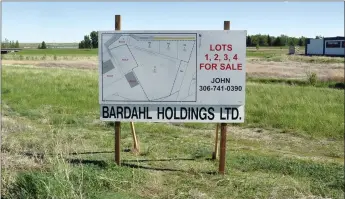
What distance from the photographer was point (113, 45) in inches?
254

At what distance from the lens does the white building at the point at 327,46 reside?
71.1m

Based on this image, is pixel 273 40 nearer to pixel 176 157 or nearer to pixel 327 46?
pixel 327 46

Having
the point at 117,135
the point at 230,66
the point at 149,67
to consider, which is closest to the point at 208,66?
the point at 230,66

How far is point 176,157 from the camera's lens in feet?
24.3

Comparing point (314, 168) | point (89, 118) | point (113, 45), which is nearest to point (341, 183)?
point (314, 168)

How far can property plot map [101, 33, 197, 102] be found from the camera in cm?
640

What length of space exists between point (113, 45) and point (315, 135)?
5413 mm

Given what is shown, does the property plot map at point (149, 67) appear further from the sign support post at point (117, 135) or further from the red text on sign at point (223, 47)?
the red text on sign at point (223, 47)

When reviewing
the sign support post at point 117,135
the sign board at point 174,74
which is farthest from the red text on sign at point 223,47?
the sign support post at point 117,135

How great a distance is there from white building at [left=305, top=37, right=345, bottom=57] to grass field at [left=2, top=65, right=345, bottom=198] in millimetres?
62403

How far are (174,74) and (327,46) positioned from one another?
7357cm

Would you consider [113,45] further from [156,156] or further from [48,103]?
[48,103]

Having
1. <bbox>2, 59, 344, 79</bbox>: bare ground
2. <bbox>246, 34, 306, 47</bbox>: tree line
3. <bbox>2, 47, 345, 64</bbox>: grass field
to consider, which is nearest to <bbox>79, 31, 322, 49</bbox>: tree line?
<bbox>246, 34, 306, 47</bbox>: tree line

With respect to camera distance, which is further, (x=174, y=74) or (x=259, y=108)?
(x=259, y=108)
